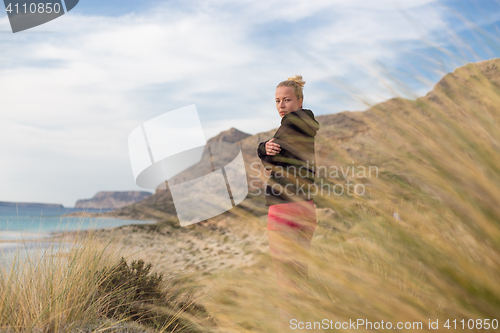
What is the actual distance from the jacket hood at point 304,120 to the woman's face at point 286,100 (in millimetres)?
107

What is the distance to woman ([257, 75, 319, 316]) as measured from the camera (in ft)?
4.72

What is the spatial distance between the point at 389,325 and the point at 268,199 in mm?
832

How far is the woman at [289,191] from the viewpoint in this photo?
144 cm

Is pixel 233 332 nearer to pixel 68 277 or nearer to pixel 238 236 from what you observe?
pixel 238 236

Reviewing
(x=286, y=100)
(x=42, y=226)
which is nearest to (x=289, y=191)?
(x=286, y=100)

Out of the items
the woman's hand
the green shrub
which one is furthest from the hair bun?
the green shrub

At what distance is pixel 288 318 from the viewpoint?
1.23m

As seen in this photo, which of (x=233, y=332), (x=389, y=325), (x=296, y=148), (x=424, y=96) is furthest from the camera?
(x=233, y=332)

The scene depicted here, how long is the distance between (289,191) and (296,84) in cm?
83

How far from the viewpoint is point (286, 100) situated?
6.78ft

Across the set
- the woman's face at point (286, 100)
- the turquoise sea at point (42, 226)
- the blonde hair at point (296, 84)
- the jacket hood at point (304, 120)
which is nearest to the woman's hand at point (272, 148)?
the jacket hood at point (304, 120)

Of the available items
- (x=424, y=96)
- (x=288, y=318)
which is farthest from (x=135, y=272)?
(x=424, y=96)

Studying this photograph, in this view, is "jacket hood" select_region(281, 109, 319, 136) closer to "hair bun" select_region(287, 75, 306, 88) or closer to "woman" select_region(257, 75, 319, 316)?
"woman" select_region(257, 75, 319, 316)

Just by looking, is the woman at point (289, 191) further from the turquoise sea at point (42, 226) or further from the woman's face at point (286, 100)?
the turquoise sea at point (42, 226)
